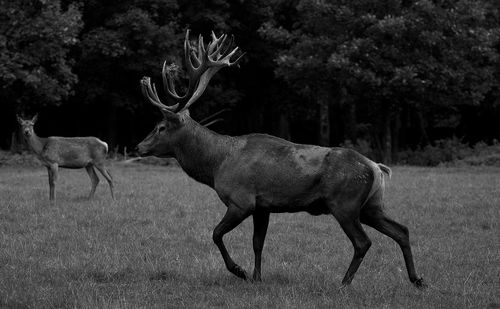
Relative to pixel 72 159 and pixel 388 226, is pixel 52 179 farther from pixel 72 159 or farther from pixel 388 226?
pixel 388 226

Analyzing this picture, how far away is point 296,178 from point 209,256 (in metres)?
2.21

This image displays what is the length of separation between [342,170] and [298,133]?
1585 inches

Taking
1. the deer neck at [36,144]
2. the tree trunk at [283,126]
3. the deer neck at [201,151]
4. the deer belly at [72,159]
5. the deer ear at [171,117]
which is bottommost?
the tree trunk at [283,126]

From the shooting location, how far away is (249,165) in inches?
310

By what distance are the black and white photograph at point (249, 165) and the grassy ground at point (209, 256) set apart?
45 mm

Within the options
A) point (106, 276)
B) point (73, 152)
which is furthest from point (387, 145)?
point (106, 276)

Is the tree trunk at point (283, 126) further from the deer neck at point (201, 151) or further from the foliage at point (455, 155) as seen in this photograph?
the deer neck at point (201, 151)

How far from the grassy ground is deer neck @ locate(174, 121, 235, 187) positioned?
3.75 ft

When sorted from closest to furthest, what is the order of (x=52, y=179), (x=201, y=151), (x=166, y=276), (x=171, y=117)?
(x=166, y=276), (x=201, y=151), (x=171, y=117), (x=52, y=179)

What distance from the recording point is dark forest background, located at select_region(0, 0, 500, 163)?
27.8 metres

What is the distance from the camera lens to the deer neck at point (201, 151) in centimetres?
820

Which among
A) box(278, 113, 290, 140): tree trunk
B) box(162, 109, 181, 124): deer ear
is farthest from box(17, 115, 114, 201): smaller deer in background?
box(278, 113, 290, 140): tree trunk

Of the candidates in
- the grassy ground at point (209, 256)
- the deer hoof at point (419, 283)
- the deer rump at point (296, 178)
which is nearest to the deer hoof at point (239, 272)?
the grassy ground at point (209, 256)

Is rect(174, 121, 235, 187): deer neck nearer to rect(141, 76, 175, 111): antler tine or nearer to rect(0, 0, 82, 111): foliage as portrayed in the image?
rect(141, 76, 175, 111): antler tine
